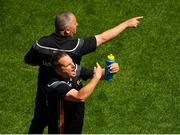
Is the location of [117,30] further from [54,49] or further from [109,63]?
[54,49]

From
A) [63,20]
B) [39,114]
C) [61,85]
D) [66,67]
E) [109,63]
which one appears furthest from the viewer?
[39,114]

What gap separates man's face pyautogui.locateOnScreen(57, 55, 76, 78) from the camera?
6.98 m

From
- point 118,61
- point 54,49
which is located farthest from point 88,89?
point 118,61

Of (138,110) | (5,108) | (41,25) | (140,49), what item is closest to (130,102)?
(138,110)

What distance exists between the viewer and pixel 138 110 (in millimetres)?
9969

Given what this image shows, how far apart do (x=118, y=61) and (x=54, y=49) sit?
3674 millimetres

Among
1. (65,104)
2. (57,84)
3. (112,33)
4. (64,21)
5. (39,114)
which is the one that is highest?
(64,21)

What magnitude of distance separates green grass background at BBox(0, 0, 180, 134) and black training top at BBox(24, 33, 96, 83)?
2.22 metres

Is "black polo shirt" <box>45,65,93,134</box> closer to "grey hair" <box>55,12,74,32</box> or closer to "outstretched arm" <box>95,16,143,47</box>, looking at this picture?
"outstretched arm" <box>95,16,143,47</box>

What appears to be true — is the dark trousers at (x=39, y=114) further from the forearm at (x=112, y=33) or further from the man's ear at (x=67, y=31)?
the forearm at (x=112, y=33)

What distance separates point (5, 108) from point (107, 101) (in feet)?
6.32

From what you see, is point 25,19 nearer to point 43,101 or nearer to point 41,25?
point 41,25

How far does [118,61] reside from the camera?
11164 millimetres

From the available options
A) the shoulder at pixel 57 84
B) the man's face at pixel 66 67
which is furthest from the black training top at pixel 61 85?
the man's face at pixel 66 67
